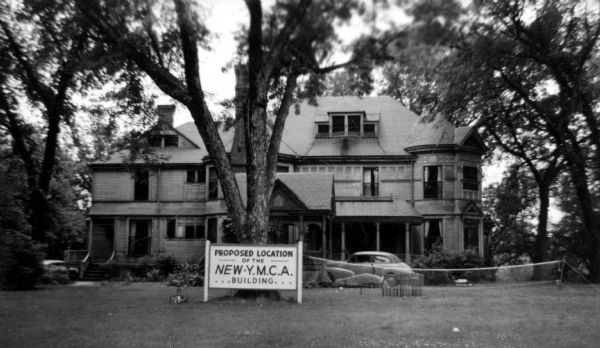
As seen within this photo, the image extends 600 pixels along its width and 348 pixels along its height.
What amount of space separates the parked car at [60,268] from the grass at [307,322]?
11.1 m

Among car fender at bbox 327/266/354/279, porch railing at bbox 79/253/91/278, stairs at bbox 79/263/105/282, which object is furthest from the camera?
porch railing at bbox 79/253/91/278

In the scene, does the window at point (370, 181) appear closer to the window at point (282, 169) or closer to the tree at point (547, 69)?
the window at point (282, 169)

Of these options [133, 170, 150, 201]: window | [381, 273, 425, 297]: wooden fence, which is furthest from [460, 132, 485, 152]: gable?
[133, 170, 150, 201]: window

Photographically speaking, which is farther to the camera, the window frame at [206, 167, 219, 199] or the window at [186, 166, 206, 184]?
the window at [186, 166, 206, 184]

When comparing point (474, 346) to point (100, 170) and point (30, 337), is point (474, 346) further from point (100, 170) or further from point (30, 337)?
point (100, 170)

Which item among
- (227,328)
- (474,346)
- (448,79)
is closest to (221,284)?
(227,328)

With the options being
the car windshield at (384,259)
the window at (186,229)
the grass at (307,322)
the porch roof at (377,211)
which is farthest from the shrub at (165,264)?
the grass at (307,322)

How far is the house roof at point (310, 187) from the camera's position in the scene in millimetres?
29656

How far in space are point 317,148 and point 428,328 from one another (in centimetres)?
2564

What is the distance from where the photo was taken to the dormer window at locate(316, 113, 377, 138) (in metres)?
37.4

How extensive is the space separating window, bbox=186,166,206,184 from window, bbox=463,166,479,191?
1515 centimetres

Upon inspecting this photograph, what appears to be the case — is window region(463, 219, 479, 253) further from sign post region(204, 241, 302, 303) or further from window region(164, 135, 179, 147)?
sign post region(204, 241, 302, 303)

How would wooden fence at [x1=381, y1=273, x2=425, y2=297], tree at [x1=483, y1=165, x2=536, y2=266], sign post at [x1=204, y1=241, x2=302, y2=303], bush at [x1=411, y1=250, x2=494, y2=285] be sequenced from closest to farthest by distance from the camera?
sign post at [x1=204, y1=241, x2=302, y2=303]
wooden fence at [x1=381, y1=273, x2=425, y2=297]
bush at [x1=411, y1=250, x2=494, y2=285]
tree at [x1=483, y1=165, x2=536, y2=266]

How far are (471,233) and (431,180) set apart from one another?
3924 millimetres
